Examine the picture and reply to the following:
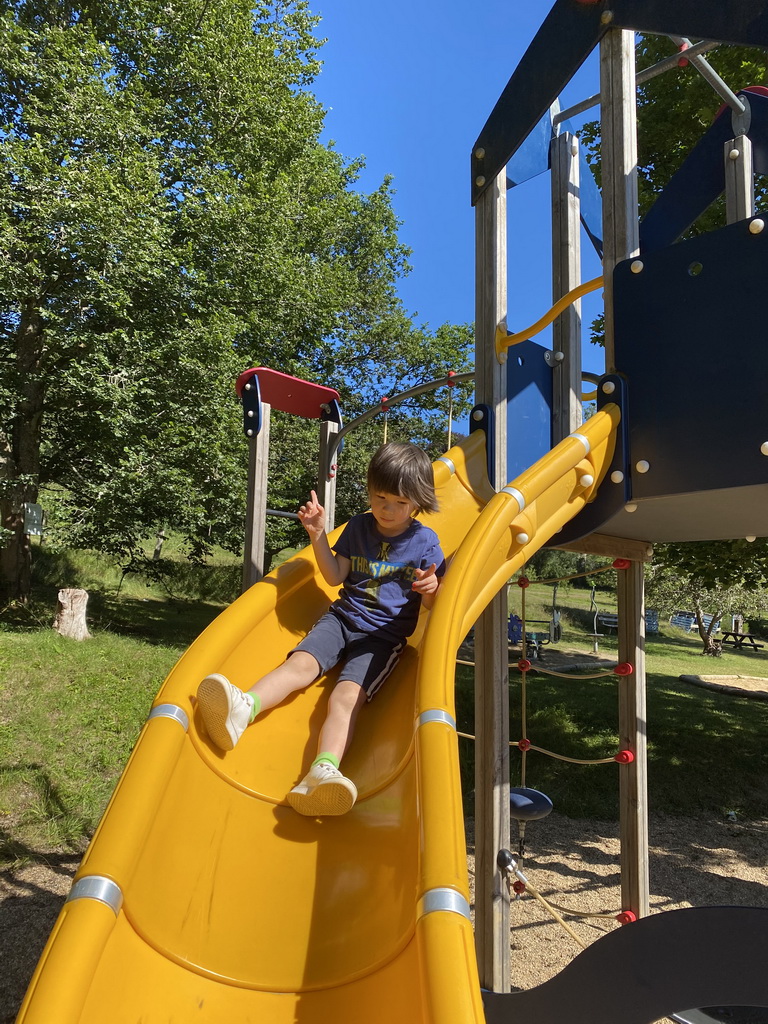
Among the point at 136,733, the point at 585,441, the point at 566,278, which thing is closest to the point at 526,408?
the point at 566,278

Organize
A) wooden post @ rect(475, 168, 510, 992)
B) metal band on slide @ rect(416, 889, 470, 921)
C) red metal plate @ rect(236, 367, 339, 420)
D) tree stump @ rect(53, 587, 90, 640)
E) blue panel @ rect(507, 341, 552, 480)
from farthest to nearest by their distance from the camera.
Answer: tree stump @ rect(53, 587, 90, 640), red metal plate @ rect(236, 367, 339, 420), blue panel @ rect(507, 341, 552, 480), wooden post @ rect(475, 168, 510, 992), metal band on slide @ rect(416, 889, 470, 921)

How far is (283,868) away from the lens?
1.86m

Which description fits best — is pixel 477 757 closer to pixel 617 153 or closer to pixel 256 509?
pixel 256 509

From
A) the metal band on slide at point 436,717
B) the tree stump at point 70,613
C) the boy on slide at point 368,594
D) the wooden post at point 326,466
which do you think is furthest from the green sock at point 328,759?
the tree stump at point 70,613

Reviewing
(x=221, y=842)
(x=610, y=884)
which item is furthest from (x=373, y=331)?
(x=221, y=842)

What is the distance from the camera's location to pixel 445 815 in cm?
151

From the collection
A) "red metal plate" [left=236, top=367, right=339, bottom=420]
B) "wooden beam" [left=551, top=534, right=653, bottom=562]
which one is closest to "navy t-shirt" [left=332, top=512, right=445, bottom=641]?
"wooden beam" [left=551, top=534, right=653, bottom=562]

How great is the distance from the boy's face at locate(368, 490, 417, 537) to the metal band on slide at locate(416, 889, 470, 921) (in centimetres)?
157

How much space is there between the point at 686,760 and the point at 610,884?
3.10 meters

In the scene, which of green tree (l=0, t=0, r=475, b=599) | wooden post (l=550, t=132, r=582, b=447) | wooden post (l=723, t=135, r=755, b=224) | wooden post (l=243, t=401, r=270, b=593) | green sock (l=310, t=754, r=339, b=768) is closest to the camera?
green sock (l=310, t=754, r=339, b=768)

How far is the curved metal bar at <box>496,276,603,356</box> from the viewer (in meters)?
2.84

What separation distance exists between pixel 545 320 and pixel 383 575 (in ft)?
4.59

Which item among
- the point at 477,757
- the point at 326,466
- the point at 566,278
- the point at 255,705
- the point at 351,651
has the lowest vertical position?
the point at 477,757

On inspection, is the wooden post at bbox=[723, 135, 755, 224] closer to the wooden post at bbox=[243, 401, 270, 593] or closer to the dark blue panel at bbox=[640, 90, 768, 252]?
the dark blue panel at bbox=[640, 90, 768, 252]
